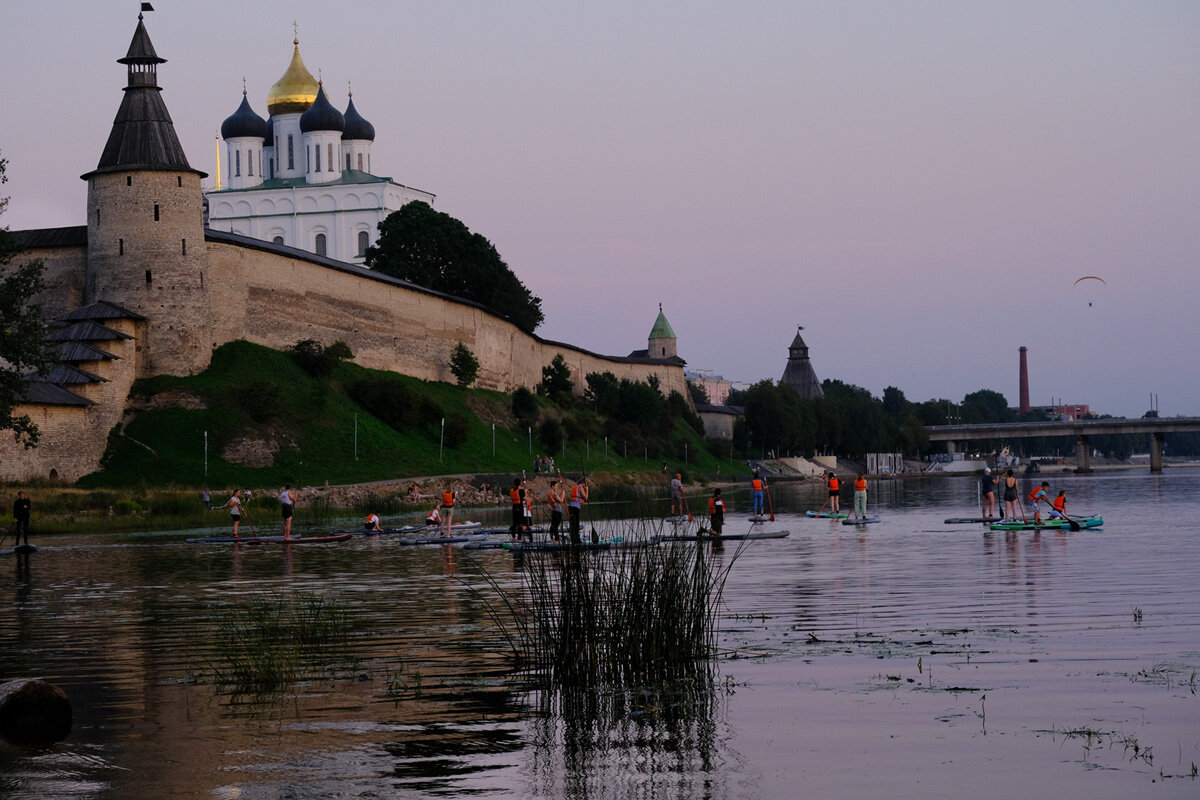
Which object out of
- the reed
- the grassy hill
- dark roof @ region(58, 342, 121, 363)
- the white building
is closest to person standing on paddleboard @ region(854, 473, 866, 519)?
the grassy hill

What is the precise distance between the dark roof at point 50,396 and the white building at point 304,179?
56330mm

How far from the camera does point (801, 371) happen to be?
559 ft

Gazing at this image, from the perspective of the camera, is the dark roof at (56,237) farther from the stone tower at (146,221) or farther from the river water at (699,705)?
the river water at (699,705)

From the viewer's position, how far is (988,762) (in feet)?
26.1

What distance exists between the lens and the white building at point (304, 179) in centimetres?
10788

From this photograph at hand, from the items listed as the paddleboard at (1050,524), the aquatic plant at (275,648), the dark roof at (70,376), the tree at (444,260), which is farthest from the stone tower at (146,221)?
the aquatic plant at (275,648)

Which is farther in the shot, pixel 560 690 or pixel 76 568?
pixel 76 568

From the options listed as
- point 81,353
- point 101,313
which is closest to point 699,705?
point 81,353

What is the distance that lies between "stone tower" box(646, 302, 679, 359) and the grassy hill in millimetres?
87749

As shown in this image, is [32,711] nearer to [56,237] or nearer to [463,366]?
[56,237]

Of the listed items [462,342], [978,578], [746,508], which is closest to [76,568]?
[978,578]

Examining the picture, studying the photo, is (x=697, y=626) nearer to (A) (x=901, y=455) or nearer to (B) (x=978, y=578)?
(B) (x=978, y=578)

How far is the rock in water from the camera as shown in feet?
30.6

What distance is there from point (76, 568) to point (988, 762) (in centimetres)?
1903
